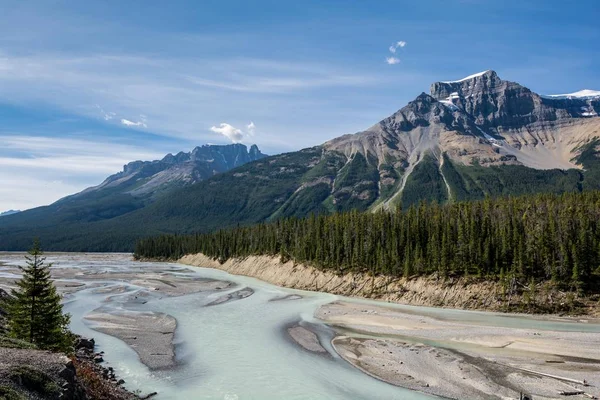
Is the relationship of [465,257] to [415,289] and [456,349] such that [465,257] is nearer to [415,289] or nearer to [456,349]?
[415,289]

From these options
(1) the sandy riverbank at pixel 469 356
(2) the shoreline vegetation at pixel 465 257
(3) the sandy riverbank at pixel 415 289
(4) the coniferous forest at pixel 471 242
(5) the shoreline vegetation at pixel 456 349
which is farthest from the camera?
(4) the coniferous forest at pixel 471 242

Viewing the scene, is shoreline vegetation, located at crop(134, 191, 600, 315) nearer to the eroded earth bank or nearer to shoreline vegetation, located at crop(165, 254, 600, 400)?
shoreline vegetation, located at crop(165, 254, 600, 400)

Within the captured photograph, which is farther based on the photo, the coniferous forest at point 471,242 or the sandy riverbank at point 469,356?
the coniferous forest at point 471,242

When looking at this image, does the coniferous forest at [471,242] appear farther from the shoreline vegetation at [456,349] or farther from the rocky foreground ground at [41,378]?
the rocky foreground ground at [41,378]

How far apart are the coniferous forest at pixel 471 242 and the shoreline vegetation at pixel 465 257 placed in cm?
19

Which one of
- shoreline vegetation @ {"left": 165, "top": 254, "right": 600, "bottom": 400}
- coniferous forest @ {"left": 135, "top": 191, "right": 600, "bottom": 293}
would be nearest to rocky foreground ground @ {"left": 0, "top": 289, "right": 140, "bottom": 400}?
shoreline vegetation @ {"left": 165, "top": 254, "right": 600, "bottom": 400}

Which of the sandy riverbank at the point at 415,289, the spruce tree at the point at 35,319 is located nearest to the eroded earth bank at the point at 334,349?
the sandy riverbank at the point at 415,289

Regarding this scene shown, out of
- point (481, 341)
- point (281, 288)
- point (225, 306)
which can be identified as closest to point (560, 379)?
point (481, 341)

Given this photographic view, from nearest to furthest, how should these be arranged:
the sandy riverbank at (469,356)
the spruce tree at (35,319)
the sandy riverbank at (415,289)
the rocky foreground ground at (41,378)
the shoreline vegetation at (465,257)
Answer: the rocky foreground ground at (41,378) < the spruce tree at (35,319) < the sandy riverbank at (469,356) < the sandy riverbank at (415,289) < the shoreline vegetation at (465,257)

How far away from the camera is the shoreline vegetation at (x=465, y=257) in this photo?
213 ft

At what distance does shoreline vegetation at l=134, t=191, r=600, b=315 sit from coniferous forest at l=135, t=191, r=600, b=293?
187 millimetres

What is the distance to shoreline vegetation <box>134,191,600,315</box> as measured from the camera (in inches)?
2562

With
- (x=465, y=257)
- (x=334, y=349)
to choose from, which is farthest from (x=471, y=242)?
(x=334, y=349)

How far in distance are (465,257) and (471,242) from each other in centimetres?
308
